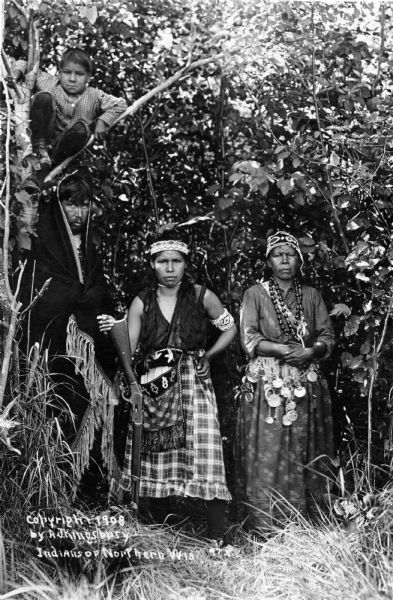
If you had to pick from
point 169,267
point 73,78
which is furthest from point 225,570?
point 73,78

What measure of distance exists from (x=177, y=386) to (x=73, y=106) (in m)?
1.87

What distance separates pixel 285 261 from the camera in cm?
552

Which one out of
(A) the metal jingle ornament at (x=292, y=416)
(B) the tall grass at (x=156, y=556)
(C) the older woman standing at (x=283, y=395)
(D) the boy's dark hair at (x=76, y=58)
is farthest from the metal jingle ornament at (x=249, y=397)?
(D) the boy's dark hair at (x=76, y=58)

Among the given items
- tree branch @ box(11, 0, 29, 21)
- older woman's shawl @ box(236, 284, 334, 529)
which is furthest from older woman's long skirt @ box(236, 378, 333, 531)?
tree branch @ box(11, 0, 29, 21)

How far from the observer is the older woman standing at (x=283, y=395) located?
17.5 feet

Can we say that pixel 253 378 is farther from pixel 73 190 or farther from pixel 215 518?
pixel 73 190

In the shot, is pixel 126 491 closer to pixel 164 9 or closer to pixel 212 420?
pixel 212 420

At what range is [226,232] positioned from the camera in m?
6.38

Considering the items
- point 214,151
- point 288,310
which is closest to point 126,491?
point 288,310

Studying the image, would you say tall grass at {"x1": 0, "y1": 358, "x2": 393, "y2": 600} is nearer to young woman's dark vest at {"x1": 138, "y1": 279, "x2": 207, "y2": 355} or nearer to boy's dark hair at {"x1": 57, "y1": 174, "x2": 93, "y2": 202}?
young woman's dark vest at {"x1": 138, "y1": 279, "x2": 207, "y2": 355}

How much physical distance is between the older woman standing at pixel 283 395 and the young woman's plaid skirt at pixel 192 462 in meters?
0.22

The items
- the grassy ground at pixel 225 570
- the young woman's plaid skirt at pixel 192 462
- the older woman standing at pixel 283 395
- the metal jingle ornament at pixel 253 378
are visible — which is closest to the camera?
the grassy ground at pixel 225 570

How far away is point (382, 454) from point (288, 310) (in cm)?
103

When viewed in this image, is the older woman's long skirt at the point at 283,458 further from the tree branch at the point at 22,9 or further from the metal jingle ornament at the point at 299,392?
the tree branch at the point at 22,9
